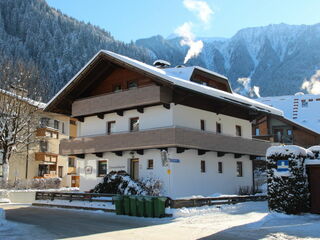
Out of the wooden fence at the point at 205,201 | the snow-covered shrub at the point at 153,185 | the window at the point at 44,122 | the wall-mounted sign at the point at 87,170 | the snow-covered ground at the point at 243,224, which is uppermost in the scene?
the window at the point at 44,122

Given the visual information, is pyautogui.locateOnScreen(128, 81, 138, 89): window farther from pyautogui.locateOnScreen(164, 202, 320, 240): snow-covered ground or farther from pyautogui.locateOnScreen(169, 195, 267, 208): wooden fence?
pyautogui.locateOnScreen(164, 202, 320, 240): snow-covered ground

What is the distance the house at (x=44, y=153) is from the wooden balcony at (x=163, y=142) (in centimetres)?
1179

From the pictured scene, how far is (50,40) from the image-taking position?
13662 cm

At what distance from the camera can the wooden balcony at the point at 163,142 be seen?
24.8m

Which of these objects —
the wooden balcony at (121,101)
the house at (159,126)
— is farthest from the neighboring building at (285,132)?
the wooden balcony at (121,101)

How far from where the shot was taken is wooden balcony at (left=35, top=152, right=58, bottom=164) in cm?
4375

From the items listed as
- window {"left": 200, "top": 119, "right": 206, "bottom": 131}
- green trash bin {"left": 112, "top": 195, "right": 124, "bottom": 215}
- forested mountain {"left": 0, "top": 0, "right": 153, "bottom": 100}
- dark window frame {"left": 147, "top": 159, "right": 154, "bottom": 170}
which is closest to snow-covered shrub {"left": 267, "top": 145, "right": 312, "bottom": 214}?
green trash bin {"left": 112, "top": 195, "right": 124, "bottom": 215}

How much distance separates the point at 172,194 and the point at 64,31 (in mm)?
131020

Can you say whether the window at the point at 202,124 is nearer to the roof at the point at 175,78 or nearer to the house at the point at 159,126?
the house at the point at 159,126

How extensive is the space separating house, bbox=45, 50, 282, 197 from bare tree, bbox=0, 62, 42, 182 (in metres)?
6.89

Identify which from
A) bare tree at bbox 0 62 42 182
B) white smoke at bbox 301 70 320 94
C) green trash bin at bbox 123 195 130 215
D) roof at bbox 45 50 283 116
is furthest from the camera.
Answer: white smoke at bbox 301 70 320 94

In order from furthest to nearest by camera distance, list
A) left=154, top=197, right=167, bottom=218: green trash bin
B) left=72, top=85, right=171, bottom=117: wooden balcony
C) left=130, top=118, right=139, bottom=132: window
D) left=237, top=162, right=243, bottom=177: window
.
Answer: left=237, top=162, right=243, bottom=177: window < left=130, top=118, right=139, bottom=132: window < left=72, top=85, right=171, bottom=117: wooden balcony < left=154, top=197, right=167, bottom=218: green trash bin

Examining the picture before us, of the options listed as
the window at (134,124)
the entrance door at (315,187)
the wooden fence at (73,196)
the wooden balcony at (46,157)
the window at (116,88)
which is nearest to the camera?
the entrance door at (315,187)

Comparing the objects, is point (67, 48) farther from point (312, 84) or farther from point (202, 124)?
point (202, 124)
